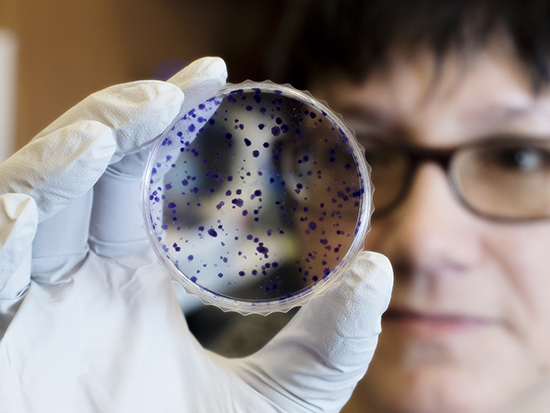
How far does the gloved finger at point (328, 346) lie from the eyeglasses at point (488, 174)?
0.49 m

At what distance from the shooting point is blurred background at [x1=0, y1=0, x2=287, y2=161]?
147 centimetres

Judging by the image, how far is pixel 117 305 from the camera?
897mm

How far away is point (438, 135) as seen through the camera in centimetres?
113

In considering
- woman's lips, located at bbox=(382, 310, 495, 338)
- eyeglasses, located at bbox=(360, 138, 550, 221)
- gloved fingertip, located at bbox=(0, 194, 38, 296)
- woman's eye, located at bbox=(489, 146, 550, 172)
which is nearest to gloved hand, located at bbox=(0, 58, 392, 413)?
gloved fingertip, located at bbox=(0, 194, 38, 296)

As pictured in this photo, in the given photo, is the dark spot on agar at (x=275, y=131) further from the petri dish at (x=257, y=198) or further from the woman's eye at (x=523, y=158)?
the woman's eye at (x=523, y=158)

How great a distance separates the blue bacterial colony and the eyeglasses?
391mm

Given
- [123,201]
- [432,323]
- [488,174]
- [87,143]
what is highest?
[87,143]

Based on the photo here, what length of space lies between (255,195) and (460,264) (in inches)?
27.4

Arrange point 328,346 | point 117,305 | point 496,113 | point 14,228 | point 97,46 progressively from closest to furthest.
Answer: point 14,228 < point 328,346 < point 117,305 < point 496,113 < point 97,46

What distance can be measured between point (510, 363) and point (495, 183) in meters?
0.57

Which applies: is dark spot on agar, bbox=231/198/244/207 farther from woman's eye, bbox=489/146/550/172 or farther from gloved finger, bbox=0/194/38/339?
woman's eye, bbox=489/146/550/172

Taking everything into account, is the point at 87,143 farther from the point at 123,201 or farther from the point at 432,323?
the point at 432,323

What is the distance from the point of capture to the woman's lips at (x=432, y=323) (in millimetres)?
1121

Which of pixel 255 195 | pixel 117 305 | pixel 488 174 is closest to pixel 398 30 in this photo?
pixel 488 174
